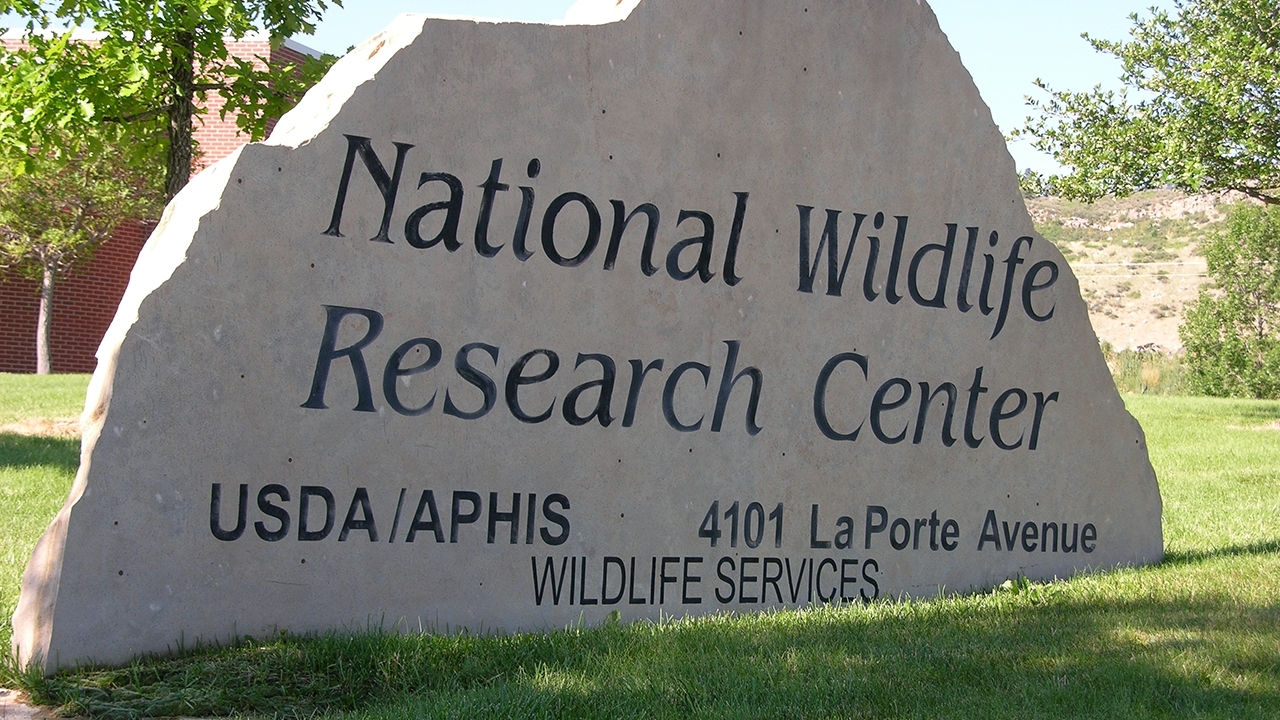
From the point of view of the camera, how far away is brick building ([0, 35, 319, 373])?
78.1 ft

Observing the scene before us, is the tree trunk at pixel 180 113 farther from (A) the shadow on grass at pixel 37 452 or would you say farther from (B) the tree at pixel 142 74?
(A) the shadow on grass at pixel 37 452

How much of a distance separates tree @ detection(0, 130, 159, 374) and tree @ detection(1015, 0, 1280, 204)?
1451cm

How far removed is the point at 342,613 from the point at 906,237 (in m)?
3.29

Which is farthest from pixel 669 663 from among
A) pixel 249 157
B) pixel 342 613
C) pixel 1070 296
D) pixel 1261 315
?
pixel 1261 315

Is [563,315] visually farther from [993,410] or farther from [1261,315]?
[1261,315]

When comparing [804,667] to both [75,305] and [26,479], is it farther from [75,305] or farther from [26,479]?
[75,305]

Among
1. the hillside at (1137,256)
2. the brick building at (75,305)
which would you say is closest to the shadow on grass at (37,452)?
the brick building at (75,305)

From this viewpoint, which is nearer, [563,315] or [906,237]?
[563,315]

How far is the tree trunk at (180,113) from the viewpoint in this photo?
1009cm

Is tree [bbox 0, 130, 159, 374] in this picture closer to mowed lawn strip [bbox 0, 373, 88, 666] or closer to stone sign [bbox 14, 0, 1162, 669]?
mowed lawn strip [bbox 0, 373, 88, 666]

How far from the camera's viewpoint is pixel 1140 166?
50.7 feet

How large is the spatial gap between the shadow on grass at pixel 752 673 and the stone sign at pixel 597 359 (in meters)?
0.41

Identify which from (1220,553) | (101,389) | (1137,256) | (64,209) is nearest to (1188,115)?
(1220,553)

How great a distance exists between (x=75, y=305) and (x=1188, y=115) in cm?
2019
